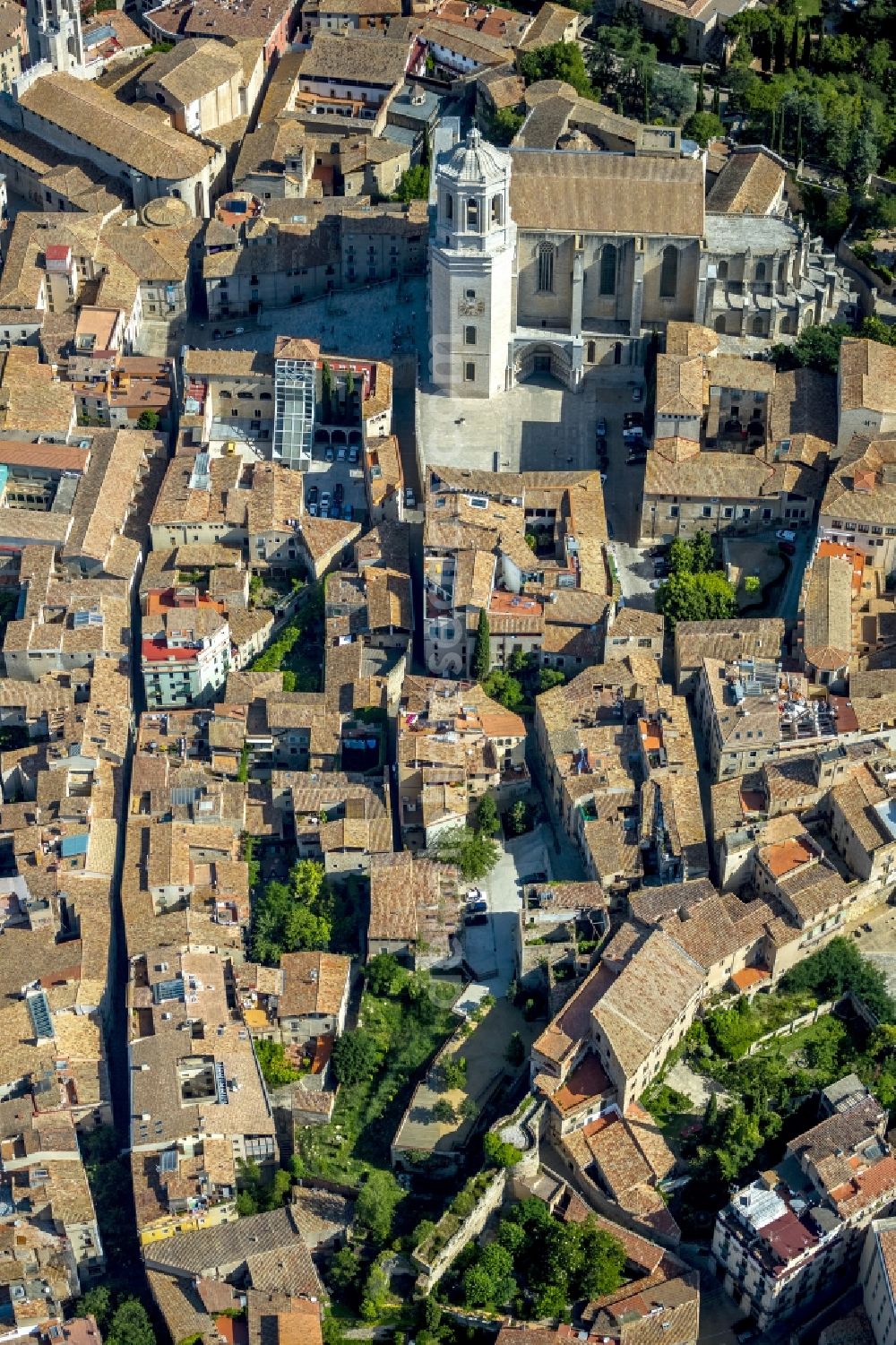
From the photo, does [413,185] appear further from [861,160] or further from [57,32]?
[57,32]

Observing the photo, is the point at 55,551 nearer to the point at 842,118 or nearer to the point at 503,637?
the point at 503,637

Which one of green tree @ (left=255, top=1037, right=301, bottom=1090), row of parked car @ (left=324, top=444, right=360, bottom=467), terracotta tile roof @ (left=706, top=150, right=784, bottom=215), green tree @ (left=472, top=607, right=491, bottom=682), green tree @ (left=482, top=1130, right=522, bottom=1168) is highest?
terracotta tile roof @ (left=706, top=150, right=784, bottom=215)

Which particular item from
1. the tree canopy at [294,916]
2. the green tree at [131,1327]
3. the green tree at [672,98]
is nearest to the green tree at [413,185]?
the green tree at [672,98]

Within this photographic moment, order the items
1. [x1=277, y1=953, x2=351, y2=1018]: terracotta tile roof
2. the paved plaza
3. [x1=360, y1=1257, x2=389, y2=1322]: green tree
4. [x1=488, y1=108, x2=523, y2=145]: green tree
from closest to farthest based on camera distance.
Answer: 1. [x1=360, y1=1257, x2=389, y2=1322]: green tree
2. [x1=277, y1=953, x2=351, y2=1018]: terracotta tile roof
3. the paved plaza
4. [x1=488, y1=108, x2=523, y2=145]: green tree

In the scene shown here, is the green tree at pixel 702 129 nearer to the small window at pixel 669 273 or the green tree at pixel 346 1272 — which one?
the small window at pixel 669 273

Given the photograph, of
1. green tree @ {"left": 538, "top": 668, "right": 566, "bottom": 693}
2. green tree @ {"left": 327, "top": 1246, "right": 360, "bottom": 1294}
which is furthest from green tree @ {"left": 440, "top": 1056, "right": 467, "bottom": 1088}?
green tree @ {"left": 538, "top": 668, "right": 566, "bottom": 693}

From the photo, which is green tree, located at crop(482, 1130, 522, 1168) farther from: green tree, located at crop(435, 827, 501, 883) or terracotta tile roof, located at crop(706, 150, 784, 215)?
terracotta tile roof, located at crop(706, 150, 784, 215)
